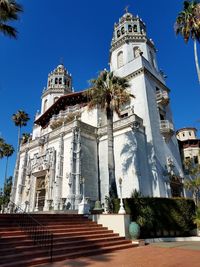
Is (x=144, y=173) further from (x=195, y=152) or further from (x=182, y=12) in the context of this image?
(x=195, y=152)

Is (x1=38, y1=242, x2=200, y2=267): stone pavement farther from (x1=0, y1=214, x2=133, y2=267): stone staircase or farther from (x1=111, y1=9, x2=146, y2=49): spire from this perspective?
(x1=111, y1=9, x2=146, y2=49): spire

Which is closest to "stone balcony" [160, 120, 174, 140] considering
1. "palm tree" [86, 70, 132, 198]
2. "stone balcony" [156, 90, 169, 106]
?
"stone balcony" [156, 90, 169, 106]

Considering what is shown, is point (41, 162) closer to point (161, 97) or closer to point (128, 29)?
point (161, 97)

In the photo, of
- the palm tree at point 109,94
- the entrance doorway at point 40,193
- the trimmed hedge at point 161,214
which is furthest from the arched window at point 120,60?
the trimmed hedge at point 161,214

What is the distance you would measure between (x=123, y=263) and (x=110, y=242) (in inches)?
155

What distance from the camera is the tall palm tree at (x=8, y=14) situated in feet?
40.3

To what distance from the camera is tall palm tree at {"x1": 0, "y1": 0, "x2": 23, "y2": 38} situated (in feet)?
40.3

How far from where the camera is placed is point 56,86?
44.3 m

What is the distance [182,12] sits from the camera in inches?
711

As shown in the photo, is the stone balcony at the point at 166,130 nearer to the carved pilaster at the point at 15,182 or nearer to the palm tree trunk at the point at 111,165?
the palm tree trunk at the point at 111,165

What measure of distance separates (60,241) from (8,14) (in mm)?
13041

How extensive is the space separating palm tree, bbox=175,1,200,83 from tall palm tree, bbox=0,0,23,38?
42.1 ft

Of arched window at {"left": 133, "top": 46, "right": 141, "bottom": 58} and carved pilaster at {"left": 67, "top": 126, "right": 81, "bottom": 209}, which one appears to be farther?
arched window at {"left": 133, "top": 46, "right": 141, "bottom": 58}

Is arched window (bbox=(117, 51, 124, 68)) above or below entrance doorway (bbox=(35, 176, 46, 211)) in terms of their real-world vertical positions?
above
